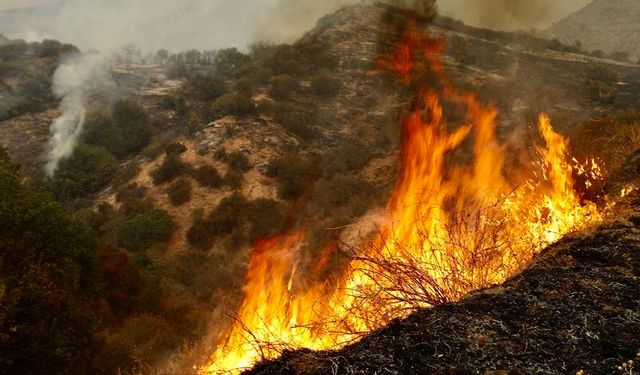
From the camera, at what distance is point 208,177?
74.2ft

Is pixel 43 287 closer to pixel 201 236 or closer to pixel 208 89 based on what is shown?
pixel 201 236

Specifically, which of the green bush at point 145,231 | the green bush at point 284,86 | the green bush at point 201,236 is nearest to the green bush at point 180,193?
the green bush at point 145,231

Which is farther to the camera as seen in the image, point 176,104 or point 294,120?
point 176,104

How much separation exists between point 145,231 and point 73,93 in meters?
21.9

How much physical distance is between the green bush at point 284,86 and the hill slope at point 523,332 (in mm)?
28011

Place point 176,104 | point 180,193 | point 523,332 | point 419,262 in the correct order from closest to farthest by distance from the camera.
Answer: point 523,332 < point 419,262 < point 180,193 < point 176,104

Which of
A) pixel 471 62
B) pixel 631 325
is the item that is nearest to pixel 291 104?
pixel 471 62

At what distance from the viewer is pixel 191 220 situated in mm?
20344

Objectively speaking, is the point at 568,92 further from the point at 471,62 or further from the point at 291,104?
the point at 291,104

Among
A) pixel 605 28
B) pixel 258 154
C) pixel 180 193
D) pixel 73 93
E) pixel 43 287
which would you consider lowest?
pixel 43 287

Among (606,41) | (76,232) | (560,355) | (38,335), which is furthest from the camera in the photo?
(606,41)

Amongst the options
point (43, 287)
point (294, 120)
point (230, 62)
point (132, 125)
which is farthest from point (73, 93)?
point (43, 287)

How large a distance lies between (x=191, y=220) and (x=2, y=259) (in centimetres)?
1116

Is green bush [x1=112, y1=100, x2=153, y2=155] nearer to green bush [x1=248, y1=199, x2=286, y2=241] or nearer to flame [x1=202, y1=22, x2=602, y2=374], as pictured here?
green bush [x1=248, y1=199, x2=286, y2=241]
